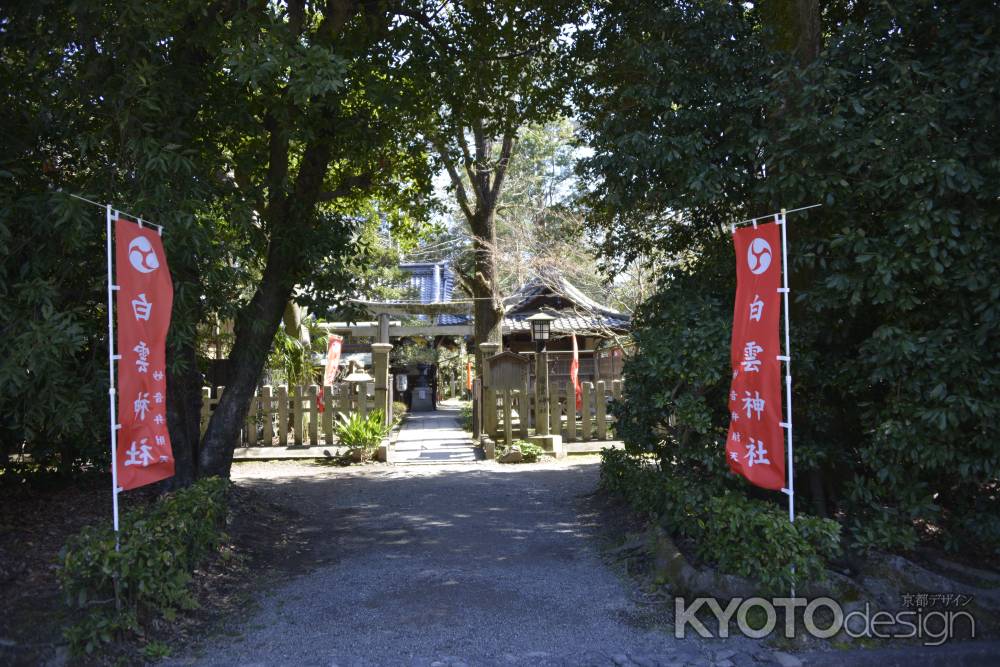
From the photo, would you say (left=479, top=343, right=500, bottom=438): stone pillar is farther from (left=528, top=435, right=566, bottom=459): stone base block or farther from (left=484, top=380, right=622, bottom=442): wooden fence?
(left=528, top=435, right=566, bottom=459): stone base block

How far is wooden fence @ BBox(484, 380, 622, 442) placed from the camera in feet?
43.2

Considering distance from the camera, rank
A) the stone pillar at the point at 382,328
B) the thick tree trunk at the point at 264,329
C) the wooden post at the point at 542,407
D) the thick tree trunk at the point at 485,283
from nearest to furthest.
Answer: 1. the thick tree trunk at the point at 264,329
2. the wooden post at the point at 542,407
3. the thick tree trunk at the point at 485,283
4. the stone pillar at the point at 382,328

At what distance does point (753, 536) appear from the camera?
4.79 m

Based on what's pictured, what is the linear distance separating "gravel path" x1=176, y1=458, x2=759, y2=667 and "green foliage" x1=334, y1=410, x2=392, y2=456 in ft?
9.61

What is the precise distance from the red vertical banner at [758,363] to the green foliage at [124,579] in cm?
375

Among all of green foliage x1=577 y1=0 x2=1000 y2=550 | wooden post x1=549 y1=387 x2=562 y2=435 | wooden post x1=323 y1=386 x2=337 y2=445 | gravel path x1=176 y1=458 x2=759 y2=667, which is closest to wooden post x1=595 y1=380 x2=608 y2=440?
wooden post x1=549 y1=387 x2=562 y2=435

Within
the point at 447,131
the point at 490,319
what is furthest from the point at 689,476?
the point at 490,319

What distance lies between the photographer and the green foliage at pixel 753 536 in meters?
4.61

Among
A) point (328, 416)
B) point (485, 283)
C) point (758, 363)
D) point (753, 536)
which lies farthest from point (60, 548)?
point (485, 283)

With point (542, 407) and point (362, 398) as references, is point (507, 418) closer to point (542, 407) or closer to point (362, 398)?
point (542, 407)

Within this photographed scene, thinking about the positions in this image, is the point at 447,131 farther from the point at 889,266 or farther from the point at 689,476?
the point at 889,266

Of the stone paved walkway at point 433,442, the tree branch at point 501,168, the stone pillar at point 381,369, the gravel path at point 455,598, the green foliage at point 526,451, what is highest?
the tree branch at point 501,168

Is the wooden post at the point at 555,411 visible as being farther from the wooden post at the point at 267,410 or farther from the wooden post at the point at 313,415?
the wooden post at the point at 267,410

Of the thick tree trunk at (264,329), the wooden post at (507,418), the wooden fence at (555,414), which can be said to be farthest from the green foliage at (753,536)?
the wooden fence at (555,414)
